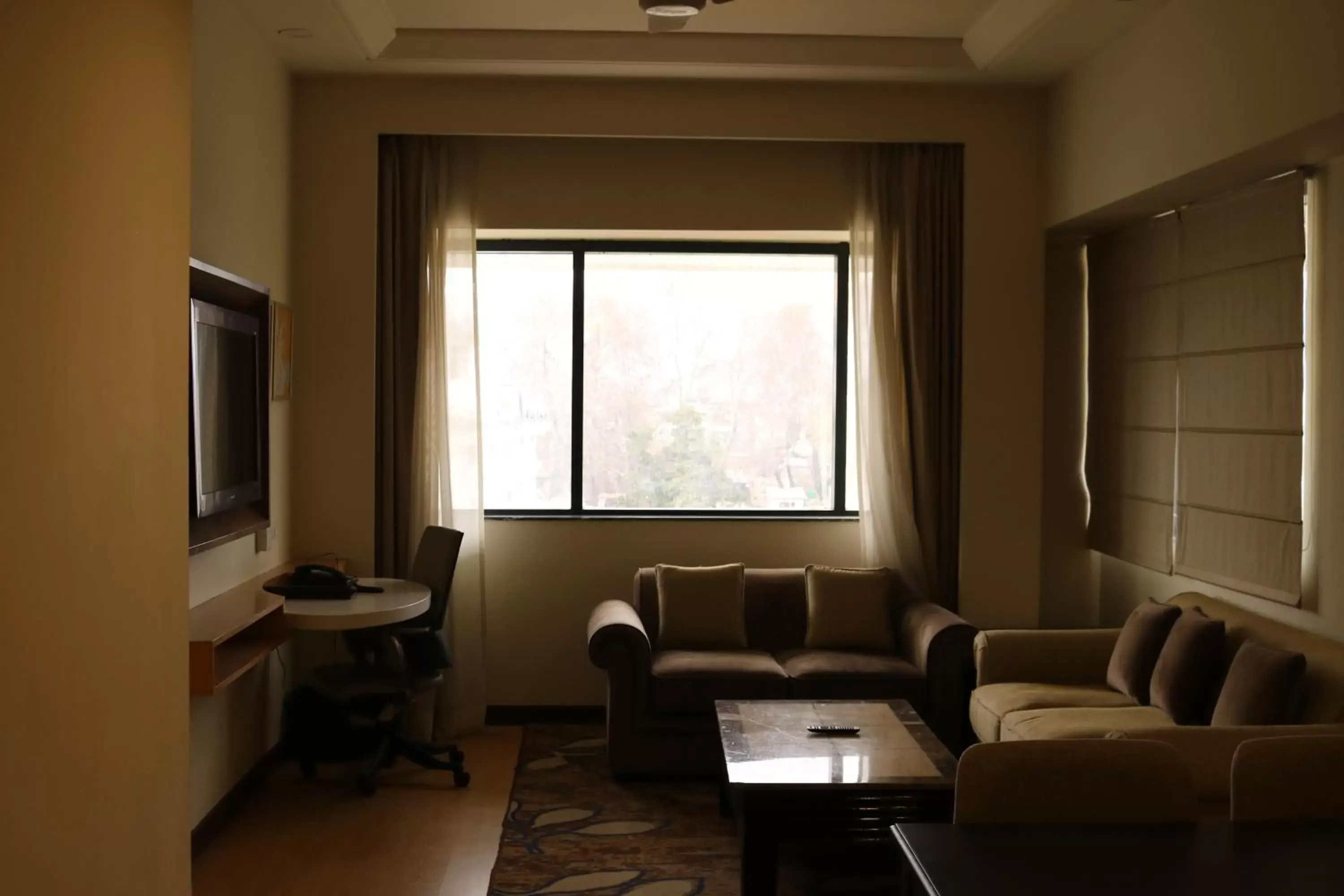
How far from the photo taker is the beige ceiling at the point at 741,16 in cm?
479

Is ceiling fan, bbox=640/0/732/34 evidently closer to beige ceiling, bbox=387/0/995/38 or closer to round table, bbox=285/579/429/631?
beige ceiling, bbox=387/0/995/38

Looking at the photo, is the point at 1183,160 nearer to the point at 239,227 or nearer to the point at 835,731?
the point at 835,731

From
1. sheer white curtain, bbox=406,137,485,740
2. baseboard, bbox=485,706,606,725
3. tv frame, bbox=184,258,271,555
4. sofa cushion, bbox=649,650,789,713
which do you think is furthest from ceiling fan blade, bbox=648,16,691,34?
baseboard, bbox=485,706,606,725

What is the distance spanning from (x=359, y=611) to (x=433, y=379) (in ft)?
4.95

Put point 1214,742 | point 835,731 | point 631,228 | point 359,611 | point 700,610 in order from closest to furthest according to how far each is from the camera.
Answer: point 1214,742 < point 835,731 < point 359,611 < point 700,610 < point 631,228

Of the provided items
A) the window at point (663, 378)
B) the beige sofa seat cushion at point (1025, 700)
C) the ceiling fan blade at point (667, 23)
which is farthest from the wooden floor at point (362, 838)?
the ceiling fan blade at point (667, 23)

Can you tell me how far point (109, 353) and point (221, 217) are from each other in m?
2.57

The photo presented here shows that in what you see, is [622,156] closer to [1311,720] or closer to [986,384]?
[986,384]

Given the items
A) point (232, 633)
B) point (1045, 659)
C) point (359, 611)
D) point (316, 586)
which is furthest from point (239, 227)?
point (1045, 659)

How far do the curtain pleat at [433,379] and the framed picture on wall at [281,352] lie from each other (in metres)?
0.40

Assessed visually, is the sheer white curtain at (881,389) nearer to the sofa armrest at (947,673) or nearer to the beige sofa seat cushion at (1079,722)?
the sofa armrest at (947,673)

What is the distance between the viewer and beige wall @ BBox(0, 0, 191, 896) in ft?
5.50

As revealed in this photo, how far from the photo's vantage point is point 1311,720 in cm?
370

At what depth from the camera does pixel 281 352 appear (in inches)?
203
